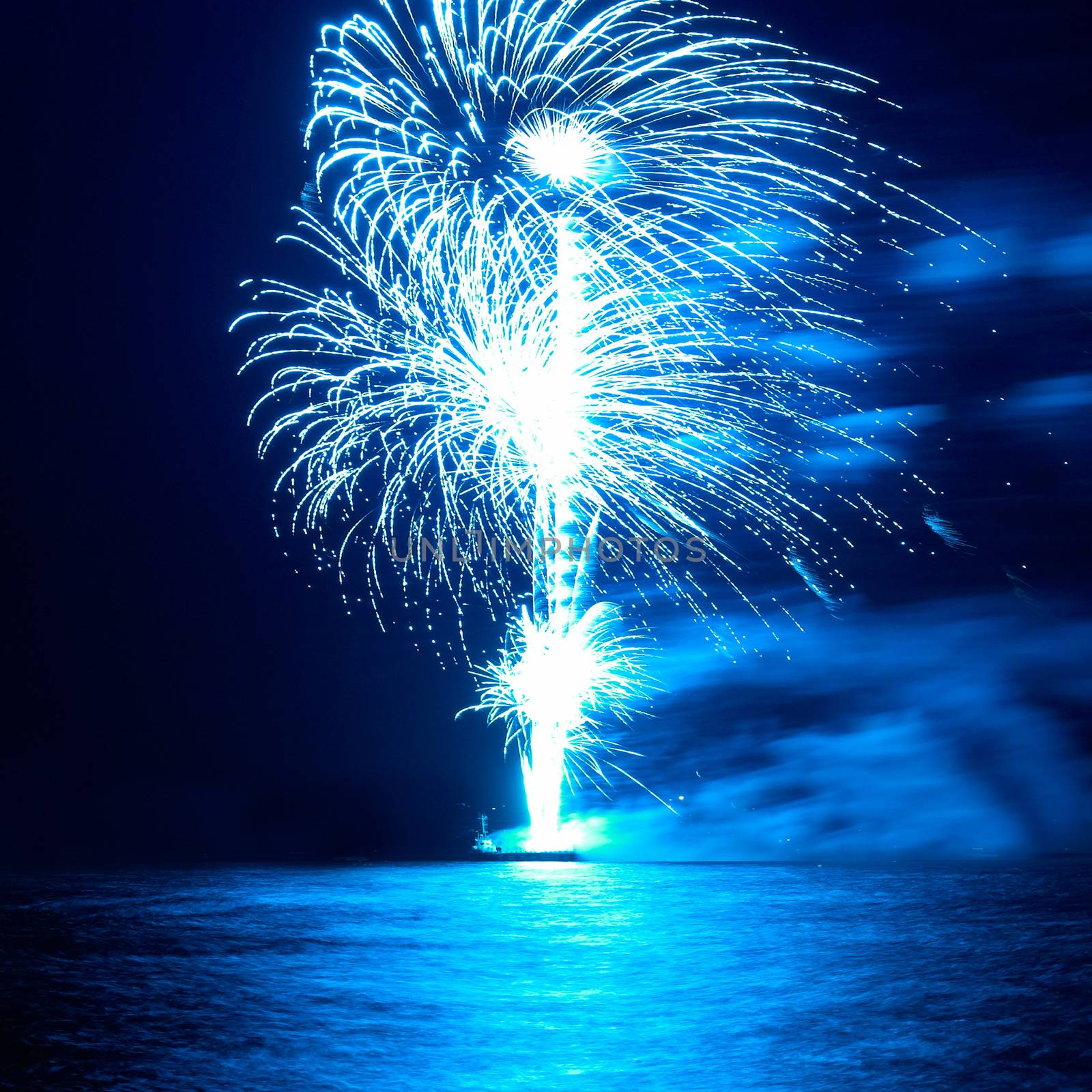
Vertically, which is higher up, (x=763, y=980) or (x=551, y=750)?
(x=551, y=750)

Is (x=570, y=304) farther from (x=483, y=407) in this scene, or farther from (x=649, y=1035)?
(x=649, y=1035)

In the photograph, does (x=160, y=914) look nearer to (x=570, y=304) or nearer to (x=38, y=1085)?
(x=38, y=1085)

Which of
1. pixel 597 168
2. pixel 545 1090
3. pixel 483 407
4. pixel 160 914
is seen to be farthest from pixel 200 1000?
pixel 597 168

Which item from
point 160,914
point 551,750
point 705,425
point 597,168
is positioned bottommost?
point 160,914

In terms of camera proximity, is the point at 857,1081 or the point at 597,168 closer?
the point at 857,1081

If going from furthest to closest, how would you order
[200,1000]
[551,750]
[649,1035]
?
1. [551,750]
2. [200,1000]
3. [649,1035]

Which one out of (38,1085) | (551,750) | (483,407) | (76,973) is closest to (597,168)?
(483,407)

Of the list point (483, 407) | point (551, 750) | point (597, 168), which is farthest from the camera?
point (551, 750)
